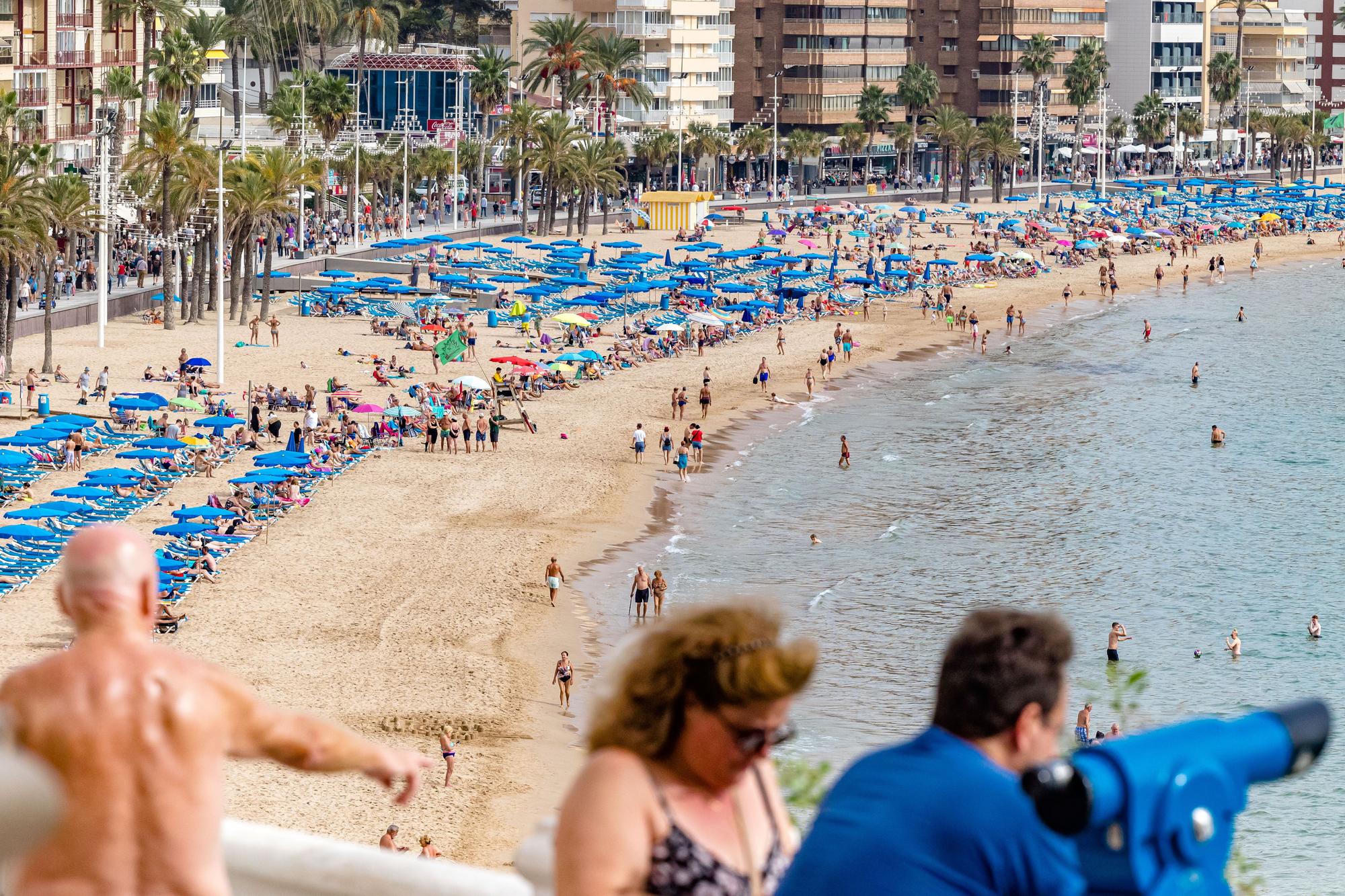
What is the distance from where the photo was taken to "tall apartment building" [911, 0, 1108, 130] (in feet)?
462

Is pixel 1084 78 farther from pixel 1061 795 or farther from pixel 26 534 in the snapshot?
pixel 1061 795

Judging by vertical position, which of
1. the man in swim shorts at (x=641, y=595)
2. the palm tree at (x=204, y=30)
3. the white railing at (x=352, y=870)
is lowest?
the man in swim shorts at (x=641, y=595)

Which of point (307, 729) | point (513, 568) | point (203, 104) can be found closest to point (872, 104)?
point (203, 104)

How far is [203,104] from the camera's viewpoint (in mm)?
101375

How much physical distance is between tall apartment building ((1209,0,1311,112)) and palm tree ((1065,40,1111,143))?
75.1 ft

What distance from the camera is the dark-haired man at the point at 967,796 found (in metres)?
3.53

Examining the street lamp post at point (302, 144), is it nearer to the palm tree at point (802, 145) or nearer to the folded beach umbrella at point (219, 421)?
the folded beach umbrella at point (219, 421)

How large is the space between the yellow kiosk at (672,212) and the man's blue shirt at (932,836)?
93677 millimetres

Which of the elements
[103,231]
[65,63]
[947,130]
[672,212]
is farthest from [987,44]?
[103,231]

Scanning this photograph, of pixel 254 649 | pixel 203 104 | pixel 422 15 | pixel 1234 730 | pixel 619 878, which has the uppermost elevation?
pixel 422 15

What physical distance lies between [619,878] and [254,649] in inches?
970

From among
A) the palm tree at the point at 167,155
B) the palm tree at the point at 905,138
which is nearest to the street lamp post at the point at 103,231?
the palm tree at the point at 167,155

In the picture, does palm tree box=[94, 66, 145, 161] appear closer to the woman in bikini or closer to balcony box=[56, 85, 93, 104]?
balcony box=[56, 85, 93, 104]

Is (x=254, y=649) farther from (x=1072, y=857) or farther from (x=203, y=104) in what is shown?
(x=203, y=104)
